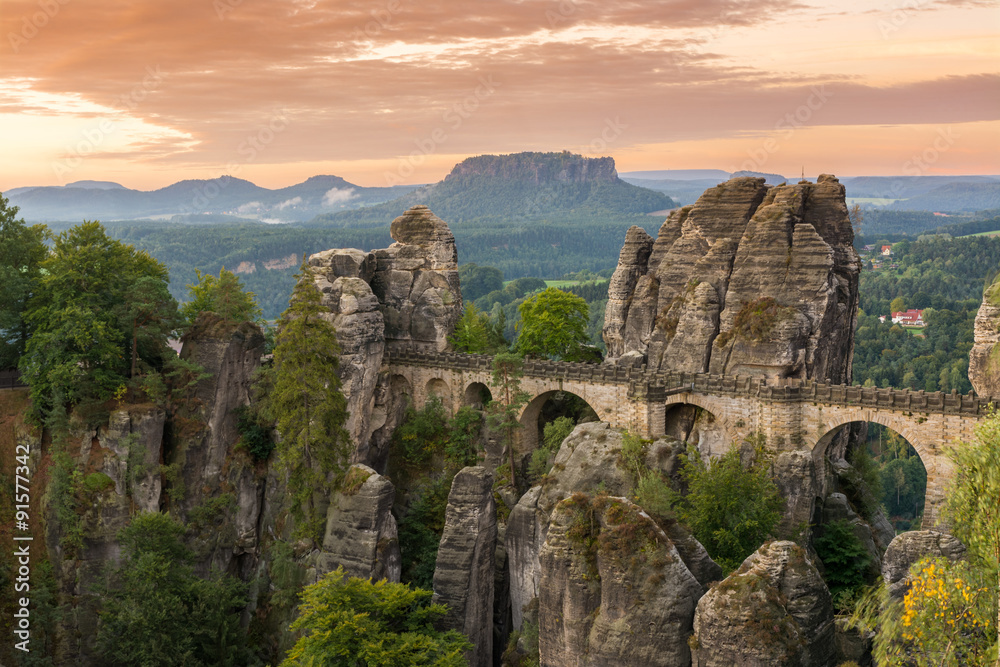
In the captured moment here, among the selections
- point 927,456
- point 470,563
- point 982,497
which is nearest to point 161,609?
point 470,563

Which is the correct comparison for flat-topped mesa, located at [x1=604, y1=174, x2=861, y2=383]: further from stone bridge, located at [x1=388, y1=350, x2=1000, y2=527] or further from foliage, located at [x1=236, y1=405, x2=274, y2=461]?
foliage, located at [x1=236, y1=405, x2=274, y2=461]

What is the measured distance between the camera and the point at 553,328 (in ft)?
189

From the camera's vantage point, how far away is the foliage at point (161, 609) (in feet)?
136

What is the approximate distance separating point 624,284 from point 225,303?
24.3 meters

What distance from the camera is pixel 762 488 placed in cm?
4031

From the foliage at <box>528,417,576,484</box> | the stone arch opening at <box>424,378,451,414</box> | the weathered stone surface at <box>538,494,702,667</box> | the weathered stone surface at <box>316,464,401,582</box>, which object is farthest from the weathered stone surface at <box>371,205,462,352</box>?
the weathered stone surface at <box>538,494,702,667</box>

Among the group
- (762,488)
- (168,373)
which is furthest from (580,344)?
(168,373)

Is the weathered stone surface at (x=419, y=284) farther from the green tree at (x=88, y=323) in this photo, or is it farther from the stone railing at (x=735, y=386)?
the green tree at (x=88, y=323)

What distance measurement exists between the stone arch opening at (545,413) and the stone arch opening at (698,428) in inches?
170

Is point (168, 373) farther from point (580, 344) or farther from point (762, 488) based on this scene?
point (762, 488)

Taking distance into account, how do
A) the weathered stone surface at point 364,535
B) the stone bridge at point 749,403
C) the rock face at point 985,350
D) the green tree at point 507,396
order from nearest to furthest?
the stone bridge at point 749,403, the rock face at point 985,350, the weathered stone surface at point 364,535, the green tree at point 507,396

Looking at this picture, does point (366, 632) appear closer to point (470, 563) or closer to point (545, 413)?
point (470, 563)

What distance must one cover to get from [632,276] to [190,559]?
101 ft

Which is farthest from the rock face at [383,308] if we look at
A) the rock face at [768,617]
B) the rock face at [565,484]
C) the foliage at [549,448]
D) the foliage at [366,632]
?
the rock face at [768,617]
